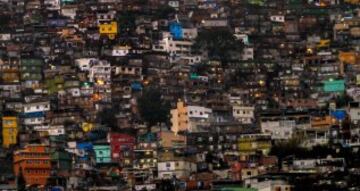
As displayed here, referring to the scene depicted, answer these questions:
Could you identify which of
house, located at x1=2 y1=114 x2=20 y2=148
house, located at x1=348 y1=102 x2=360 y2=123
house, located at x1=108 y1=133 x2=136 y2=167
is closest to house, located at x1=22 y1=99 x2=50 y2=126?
house, located at x1=2 y1=114 x2=20 y2=148

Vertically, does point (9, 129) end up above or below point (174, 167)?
above

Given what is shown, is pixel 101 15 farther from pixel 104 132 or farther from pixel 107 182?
pixel 107 182

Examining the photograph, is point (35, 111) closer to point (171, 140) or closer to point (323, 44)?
point (171, 140)

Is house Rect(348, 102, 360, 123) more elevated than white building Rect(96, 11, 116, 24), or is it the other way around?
white building Rect(96, 11, 116, 24)

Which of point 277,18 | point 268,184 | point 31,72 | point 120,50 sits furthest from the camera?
point 277,18

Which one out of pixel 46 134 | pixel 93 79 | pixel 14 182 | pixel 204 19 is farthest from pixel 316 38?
pixel 14 182

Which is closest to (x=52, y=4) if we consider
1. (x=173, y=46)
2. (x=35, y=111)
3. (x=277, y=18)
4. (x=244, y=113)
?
(x=173, y=46)

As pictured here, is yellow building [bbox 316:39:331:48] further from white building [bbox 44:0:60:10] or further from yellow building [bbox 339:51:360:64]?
white building [bbox 44:0:60:10]

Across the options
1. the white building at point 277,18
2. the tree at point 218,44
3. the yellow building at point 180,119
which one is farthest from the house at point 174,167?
the white building at point 277,18
